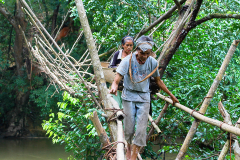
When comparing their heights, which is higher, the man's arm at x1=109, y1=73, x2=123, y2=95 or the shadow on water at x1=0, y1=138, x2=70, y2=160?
the man's arm at x1=109, y1=73, x2=123, y2=95

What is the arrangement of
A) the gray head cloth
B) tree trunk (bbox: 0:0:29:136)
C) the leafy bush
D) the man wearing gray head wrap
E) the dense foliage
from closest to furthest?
1. the gray head cloth
2. the man wearing gray head wrap
3. the dense foliage
4. the leafy bush
5. tree trunk (bbox: 0:0:29:136)

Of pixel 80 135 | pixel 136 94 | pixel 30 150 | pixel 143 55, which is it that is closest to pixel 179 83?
pixel 80 135

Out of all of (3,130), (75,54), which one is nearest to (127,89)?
(75,54)

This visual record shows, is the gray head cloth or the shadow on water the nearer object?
the gray head cloth

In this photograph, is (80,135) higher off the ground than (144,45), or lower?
lower

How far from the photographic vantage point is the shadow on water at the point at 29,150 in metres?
7.48

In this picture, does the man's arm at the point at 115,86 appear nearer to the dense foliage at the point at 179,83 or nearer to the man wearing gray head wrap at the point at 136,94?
the man wearing gray head wrap at the point at 136,94

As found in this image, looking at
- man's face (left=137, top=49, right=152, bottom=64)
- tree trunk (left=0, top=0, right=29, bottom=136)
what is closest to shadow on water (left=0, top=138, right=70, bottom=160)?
tree trunk (left=0, top=0, right=29, bottom=136)

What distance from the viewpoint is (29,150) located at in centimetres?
799

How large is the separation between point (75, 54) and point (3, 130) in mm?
4417

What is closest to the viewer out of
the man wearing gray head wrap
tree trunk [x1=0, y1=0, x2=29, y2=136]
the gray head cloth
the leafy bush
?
the gray head cloth

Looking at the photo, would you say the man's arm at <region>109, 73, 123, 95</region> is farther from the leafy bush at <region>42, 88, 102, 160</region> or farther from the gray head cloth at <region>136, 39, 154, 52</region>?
the leafy bush at <region>42, 88, 102, 160</region>

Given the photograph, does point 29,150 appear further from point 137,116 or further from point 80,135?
point 137,116

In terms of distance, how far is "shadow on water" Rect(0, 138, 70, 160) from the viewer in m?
7.48
